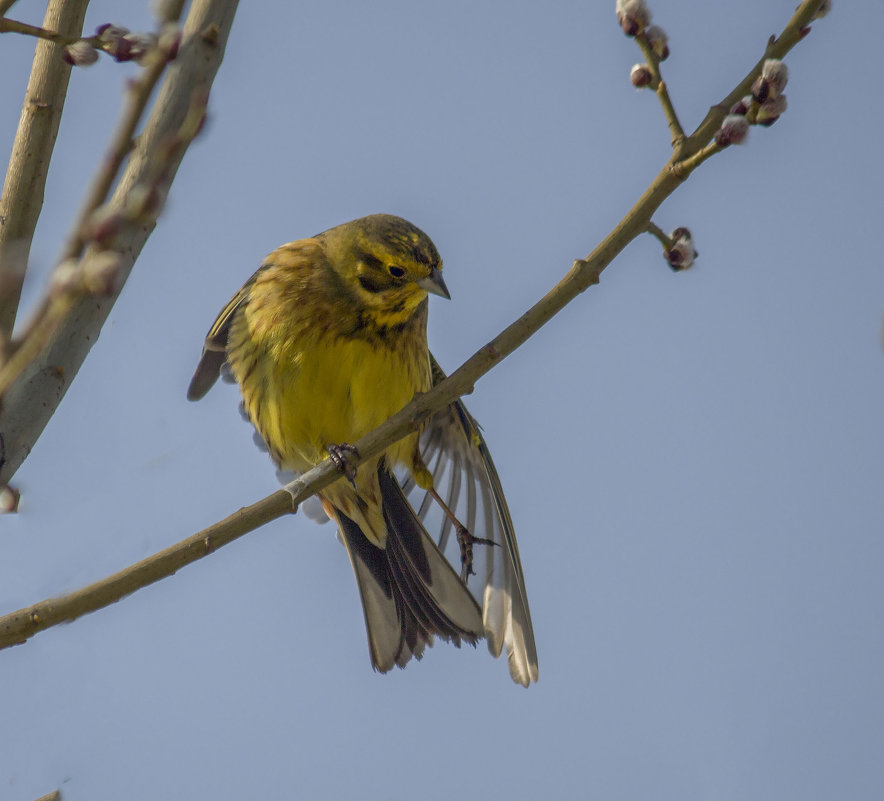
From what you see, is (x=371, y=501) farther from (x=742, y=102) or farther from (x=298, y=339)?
(x=742, y=102)

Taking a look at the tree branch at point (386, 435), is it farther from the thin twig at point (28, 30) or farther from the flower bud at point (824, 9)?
the thin twig at point (28, 30)

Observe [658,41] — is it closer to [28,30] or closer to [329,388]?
[28,30]

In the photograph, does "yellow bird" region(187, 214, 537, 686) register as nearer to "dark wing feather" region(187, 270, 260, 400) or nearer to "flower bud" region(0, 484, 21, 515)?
"dark wing feather" region(187, 270, 260, 400)

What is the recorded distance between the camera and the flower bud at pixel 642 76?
3.29 m

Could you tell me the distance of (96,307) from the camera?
311 cm

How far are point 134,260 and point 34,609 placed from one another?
1007mm

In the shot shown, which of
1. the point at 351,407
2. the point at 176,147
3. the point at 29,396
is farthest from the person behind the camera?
the point at 351,407

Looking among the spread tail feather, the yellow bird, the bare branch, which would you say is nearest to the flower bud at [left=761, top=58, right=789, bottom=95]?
the bare branch

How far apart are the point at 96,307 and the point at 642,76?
1732 mm

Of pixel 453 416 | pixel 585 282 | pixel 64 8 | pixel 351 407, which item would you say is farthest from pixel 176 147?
pixel 453 416

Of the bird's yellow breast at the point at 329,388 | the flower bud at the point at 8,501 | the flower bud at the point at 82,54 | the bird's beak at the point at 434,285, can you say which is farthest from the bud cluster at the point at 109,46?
the bird's beak at the point at 434,285

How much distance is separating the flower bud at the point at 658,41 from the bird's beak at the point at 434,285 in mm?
2468

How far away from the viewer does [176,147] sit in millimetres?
1493

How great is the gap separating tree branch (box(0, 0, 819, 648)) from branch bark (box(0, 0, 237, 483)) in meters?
0.46
